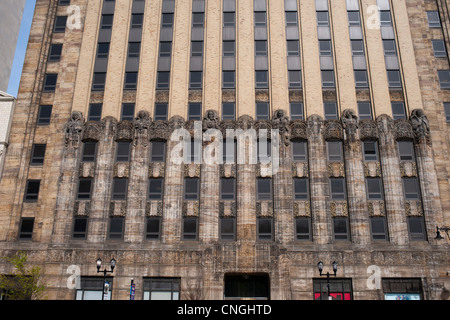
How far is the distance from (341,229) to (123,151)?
19.8 m

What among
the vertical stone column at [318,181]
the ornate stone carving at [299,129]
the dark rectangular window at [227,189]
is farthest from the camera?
the ornate stone carving at [299,129]

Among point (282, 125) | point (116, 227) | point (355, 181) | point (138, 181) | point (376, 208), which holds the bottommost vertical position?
point (116, 227)

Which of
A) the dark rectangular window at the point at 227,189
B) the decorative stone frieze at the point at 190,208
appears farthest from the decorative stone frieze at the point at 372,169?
the decorative stone frieze at the point at 190,208

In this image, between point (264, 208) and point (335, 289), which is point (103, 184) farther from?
point (335, 289)

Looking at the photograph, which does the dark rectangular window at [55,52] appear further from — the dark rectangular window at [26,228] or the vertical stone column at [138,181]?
the dark rectangular window at [26,228]

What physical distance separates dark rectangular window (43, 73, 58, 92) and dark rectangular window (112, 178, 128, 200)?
455 inches

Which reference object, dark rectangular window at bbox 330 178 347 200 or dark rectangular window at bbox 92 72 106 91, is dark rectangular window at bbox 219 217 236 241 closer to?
dark rectangular window at bbox 330 178 347 200

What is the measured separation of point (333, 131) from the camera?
36.1 meters

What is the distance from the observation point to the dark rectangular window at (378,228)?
33.6 metres

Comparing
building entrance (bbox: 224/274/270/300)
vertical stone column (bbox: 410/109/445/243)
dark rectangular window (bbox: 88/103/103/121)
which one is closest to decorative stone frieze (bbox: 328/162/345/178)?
vertical stone column (bbox: 410/109/445/243)

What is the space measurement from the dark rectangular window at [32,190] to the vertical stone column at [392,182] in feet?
97.4

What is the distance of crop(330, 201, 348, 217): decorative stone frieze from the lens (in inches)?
1341

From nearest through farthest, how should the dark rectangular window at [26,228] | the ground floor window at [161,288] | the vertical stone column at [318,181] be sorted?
the ground floor window at [161,288], the vertical stone column at [318,181], the dark rectangular window at [26,228]

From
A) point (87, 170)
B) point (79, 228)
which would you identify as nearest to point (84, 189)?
point (87, 170)
